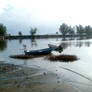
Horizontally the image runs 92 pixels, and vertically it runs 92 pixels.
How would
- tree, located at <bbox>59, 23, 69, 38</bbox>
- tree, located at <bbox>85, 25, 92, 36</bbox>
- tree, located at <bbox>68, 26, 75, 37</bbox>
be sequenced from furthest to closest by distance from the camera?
tree, located at <bbox>59, 23, 69, 38</bbox> → tree, located at <bbox>85, 25, 92, 36</bbox> → tree, located at <bbox>68, 26, 75, 37</bbox>

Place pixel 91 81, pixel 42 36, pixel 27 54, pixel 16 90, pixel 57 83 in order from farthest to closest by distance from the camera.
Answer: pixel 42 36, pixel 27 54, pixel 91 81, pixel 57 83, pixel 16 90

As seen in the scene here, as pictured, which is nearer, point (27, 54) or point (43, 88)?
point (43, 88)

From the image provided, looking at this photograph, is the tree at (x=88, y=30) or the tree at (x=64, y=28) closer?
the tree at (x=88, y=30)

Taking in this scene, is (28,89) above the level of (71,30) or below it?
below

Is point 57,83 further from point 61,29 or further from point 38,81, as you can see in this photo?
point 61,29

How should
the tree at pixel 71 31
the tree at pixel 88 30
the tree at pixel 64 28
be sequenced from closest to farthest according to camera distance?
the tree at pixel 71 31 < the tree at pixel 88 30 < the tree at pixel 64 28

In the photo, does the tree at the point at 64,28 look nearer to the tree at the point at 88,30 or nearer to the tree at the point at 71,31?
the tree at the point at 71,31

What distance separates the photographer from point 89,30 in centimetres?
Result: 12294

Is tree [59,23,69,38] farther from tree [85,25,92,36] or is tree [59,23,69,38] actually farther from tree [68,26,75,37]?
tree [85,25,92,36]

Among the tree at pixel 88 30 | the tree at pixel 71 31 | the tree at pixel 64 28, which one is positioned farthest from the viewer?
the tree at pixel 64 28

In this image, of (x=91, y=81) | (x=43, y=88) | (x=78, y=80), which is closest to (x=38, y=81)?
(x=43, y=88)

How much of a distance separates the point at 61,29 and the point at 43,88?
11963cm

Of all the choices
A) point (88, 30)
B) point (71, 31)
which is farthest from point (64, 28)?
point (88, 30)

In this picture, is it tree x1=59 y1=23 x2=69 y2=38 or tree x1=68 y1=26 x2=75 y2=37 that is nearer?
tree x1=68 y1=26 x2=75 y2=37
